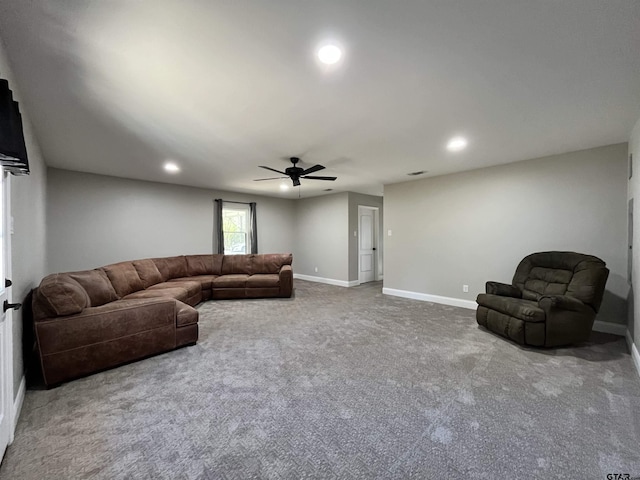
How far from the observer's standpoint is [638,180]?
2.62 meters

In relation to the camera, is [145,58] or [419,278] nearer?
[145,58]

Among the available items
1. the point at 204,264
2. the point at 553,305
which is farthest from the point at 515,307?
the point at 204,264

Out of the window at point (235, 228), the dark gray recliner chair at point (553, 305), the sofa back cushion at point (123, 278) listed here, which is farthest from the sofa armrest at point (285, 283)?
the dark gray recliner chair at point (553, 305)

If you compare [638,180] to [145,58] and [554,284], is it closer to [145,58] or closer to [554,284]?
[554,284]

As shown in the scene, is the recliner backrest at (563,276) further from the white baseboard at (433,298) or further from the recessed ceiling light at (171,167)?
the recessed ceiling light at (171,167)

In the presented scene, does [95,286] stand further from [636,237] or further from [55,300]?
[636,237]

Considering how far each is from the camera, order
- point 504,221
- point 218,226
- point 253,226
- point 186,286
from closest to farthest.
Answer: point 504,221, point 186,286, point 218,226, point 253,226

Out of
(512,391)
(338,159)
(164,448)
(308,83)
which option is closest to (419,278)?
(338,159)

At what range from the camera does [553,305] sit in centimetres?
303

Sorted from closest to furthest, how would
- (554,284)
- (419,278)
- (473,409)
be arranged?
(473,409), (554,284), (419,278)

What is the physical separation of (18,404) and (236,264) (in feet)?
14.7

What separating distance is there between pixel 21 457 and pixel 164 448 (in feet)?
2.63

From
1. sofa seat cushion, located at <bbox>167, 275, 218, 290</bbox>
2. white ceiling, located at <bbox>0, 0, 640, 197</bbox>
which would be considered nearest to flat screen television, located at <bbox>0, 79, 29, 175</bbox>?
white ceiling, located at <bbox>0, 0, 640, 197</bbox>

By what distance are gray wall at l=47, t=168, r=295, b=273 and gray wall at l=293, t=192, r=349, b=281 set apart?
189cm
